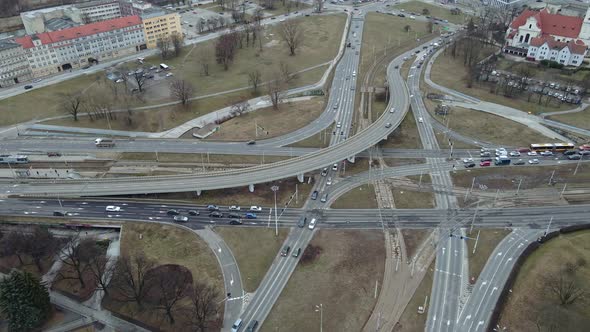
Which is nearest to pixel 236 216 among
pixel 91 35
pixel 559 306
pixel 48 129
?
pixel 559 306

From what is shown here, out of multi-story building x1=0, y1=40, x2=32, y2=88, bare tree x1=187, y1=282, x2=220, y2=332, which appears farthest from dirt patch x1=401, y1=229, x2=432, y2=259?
multi-story building x1=0, y1=40, x2=32, y2=88

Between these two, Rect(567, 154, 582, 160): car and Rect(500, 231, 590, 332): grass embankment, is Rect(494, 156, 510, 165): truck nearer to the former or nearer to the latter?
Rect(567, 154, 582, 160): car

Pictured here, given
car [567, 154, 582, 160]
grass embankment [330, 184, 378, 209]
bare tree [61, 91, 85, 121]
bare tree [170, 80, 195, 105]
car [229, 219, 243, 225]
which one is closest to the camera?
car [229, 219, 243, 225]

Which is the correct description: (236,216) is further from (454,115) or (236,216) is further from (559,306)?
(454,115)

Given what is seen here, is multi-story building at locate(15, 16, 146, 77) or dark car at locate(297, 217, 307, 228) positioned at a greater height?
multi-story building at locate(15, 16, 146, 77)

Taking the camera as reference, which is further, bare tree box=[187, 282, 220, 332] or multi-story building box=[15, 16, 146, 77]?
multi-story building box=[15, 16, 146, 77]

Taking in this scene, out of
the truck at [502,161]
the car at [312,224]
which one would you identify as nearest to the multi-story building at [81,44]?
the car at [312,224]

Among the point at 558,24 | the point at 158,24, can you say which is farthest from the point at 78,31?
the point at 558,24
